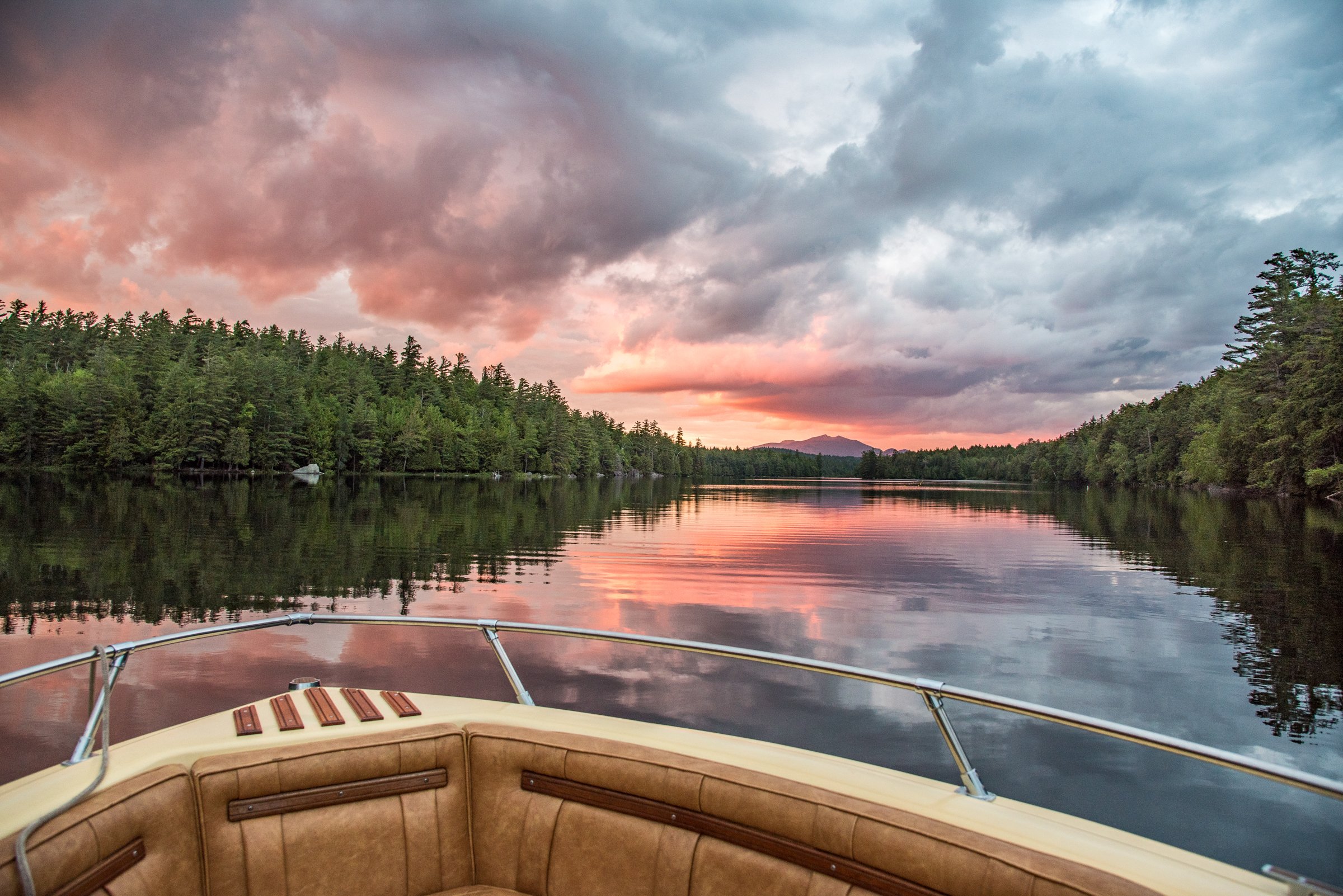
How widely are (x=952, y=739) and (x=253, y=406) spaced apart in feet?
364

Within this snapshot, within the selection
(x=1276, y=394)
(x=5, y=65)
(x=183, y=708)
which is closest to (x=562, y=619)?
(x=183, y=708)

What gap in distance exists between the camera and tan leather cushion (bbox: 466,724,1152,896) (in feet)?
7.22

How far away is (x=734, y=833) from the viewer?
8.59 feet

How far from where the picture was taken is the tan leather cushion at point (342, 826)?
8.93 feet

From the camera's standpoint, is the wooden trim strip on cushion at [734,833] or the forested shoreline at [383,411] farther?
the forested shoreline at [383,411]

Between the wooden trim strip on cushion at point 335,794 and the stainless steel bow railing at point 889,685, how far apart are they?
24.0 inches

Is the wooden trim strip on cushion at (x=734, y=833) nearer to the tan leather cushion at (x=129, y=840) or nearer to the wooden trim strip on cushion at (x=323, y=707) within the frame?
the wooden trim strip on cushion at (x=323, y=707)

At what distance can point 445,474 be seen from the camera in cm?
13012

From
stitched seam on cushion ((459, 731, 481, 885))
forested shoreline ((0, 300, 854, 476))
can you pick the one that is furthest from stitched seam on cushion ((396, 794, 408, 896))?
forested shoreline ((0, 300, 854, 476))

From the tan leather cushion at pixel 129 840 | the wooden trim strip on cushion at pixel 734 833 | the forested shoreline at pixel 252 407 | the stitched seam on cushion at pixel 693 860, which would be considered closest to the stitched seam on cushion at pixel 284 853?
the tan leather cushion at pixel 129 840

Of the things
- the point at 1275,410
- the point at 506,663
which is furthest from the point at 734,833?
the point at 1275,410

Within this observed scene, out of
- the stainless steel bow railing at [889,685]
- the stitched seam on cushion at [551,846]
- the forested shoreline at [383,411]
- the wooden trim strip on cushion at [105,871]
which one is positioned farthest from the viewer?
the forested shoreline at [383,411]

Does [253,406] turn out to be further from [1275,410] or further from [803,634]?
[1275,410]

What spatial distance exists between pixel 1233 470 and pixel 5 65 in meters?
95.8
